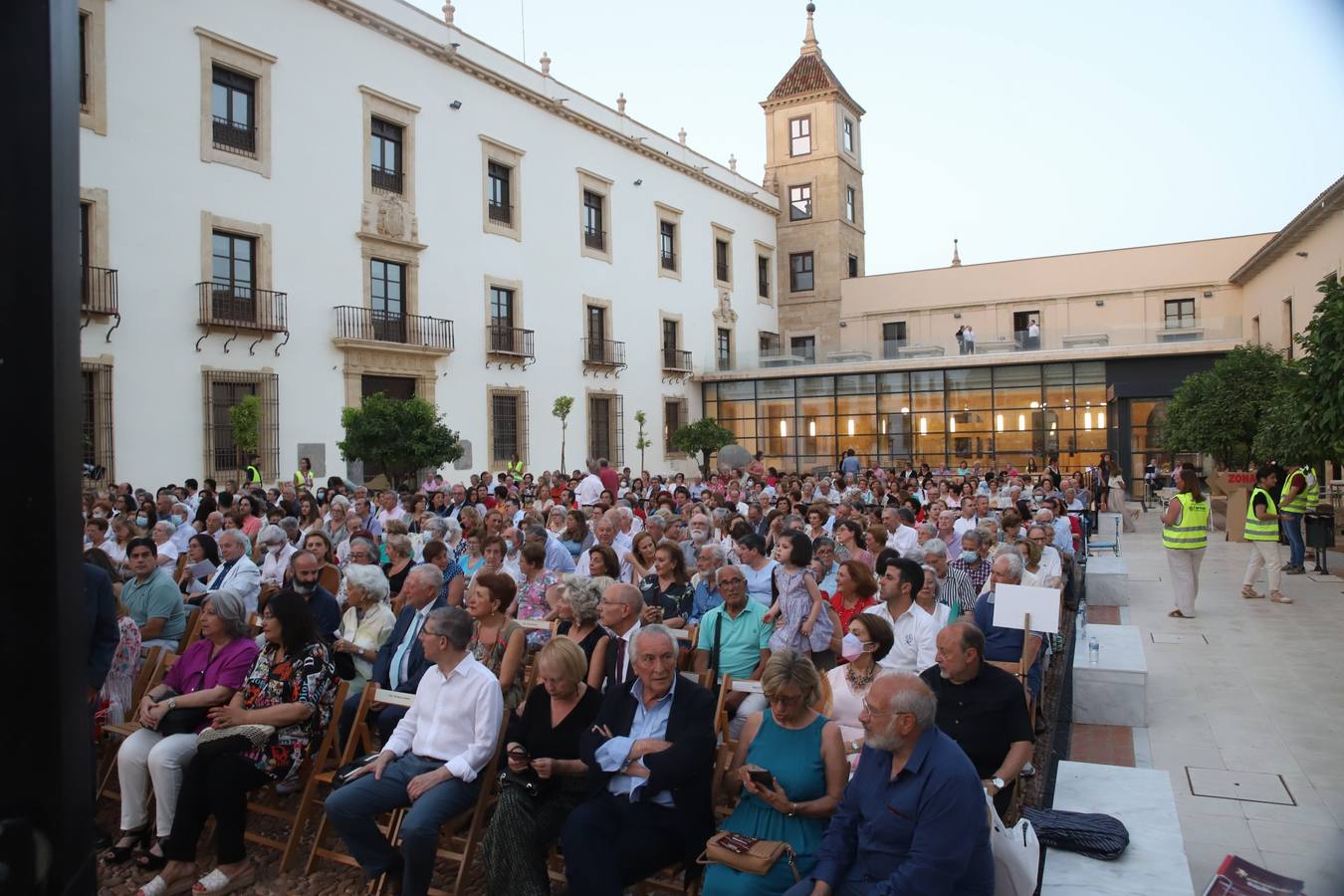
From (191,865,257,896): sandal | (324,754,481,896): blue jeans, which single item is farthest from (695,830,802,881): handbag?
(191,865,257,896): sandal

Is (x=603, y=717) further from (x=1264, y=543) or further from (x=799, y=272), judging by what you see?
(x=799, y=272)

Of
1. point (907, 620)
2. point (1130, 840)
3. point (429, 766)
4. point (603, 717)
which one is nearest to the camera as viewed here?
point (1130, 840)

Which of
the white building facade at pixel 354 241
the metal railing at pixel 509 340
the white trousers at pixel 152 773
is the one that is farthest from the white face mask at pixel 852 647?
the metal railing at pixel 509 340

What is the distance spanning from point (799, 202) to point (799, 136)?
286cm

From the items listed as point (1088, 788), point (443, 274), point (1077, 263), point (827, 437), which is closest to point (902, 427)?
point (827, 437)

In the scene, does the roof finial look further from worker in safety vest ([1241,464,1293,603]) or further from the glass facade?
worker in safety vest ([1241,464,1293,603])

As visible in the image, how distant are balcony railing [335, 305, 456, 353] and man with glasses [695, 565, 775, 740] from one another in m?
18.1

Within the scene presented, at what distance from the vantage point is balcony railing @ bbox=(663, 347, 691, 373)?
3362 cm

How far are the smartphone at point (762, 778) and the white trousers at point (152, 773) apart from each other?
3036mm

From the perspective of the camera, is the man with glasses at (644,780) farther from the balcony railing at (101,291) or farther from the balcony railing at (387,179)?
the balcony railing at (387,179)

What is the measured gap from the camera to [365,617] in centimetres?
611

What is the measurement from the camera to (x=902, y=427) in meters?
32.3

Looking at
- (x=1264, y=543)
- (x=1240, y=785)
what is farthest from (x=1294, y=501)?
(x=1240, y=785)

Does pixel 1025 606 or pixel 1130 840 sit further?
pixel 1025 606
